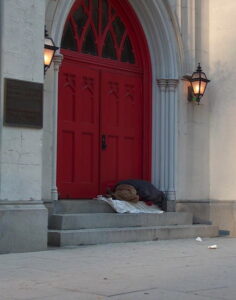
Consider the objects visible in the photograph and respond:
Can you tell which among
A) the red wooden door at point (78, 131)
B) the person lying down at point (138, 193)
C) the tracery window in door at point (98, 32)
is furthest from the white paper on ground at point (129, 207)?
the tracery window in door at point (98, 32)

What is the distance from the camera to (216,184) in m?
13.1

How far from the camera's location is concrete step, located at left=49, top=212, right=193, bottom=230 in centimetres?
997

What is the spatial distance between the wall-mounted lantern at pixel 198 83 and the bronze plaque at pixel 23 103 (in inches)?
175

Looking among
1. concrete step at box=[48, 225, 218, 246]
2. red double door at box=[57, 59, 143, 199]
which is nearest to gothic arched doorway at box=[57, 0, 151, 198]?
red double door at box=[57, 59, 143, 199]

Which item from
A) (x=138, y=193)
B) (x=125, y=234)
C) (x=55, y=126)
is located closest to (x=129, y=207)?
(x=138, y=193)

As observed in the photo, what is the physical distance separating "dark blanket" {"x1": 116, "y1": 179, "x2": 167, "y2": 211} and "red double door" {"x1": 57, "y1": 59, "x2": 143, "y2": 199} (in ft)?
1.44

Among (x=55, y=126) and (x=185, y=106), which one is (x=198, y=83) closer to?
(x=185, y=106)

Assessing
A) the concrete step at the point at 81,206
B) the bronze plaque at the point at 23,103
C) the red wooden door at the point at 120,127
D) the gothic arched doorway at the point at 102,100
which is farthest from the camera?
the red wooden door at the point at 120,127

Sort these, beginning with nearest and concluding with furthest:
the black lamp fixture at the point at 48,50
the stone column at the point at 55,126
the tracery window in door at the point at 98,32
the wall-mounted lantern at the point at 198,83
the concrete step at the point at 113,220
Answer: the concrete step at the point at 113,220
the black lamp fixture at the point at 48,50
the stone column at the point at 55,126
the tracery window in door at the point at 98,32
the wall-mounted lantern at the point at 198,83

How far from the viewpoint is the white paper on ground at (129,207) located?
11.1 meters

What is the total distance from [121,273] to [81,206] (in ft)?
12.9

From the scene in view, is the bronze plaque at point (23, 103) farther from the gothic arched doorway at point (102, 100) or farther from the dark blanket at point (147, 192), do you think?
the dark blanket at point (147, 192)

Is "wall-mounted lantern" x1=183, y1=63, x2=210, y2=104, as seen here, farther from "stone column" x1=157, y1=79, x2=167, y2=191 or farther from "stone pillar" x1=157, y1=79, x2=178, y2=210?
"stone column" x1=157, y1=79, x2=167, y2=191

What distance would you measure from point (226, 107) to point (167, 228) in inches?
135
